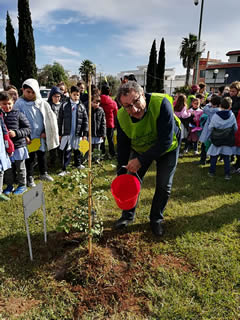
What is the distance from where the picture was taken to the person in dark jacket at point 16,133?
3.25 metres

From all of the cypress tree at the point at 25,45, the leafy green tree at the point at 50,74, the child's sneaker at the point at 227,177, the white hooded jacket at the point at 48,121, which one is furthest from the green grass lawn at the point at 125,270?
the leafy green tree at the point at 50,74

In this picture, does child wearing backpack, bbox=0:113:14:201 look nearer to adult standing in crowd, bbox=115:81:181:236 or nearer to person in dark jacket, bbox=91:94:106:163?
adult standing in crowd, bbox=115:81:181:236

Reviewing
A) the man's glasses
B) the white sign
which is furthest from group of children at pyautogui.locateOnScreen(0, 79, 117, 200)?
the man's glasses

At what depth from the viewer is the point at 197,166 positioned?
17.0ft

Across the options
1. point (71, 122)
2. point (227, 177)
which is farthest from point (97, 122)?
point (227, 177)

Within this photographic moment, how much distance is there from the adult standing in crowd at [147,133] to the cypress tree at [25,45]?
16.5 metres

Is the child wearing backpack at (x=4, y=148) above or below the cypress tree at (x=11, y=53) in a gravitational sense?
below

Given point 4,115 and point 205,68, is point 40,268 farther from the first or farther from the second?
point 205,68

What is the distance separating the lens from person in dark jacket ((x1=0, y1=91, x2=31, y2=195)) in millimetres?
3254

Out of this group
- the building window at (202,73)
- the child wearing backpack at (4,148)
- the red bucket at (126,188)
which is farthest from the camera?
the building window at (202,73)

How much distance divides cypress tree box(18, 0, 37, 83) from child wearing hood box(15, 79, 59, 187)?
14.5 metres

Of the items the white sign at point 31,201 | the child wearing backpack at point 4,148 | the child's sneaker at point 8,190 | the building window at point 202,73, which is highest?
the building window at point 202,73

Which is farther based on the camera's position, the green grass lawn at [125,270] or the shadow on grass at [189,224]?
the shadow on grass at [189,224]

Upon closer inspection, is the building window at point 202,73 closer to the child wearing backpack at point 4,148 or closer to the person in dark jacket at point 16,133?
the person in dark jacket at point 16,133
